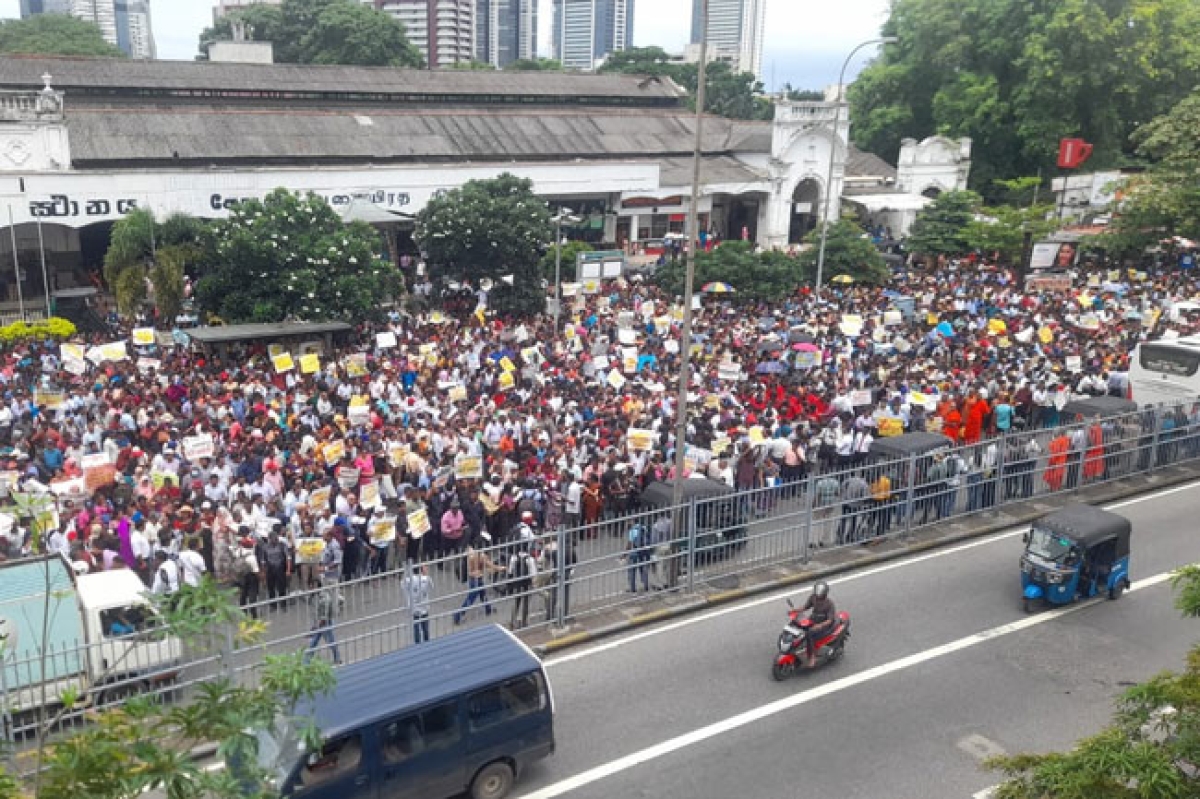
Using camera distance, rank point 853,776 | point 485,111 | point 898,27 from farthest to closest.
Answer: point 898,27
point 485,111
point 853,776

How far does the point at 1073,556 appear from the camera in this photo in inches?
538

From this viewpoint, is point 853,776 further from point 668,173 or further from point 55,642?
point 668,173

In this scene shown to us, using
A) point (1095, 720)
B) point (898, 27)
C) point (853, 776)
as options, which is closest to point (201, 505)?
point (853, 776)

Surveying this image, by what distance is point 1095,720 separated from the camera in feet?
37.3

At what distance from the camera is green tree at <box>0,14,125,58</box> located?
77500 mm

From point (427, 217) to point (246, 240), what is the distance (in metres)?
7.10

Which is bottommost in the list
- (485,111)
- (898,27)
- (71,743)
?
(71,743)

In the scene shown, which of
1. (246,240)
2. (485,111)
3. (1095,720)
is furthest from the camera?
(485,111)

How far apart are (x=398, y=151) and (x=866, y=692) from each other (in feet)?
100

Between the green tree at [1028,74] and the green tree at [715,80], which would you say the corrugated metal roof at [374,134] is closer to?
the green tree at [1028,74]

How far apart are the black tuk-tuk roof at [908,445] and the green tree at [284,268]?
1310 cm

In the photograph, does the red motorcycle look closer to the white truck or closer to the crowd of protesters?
the crowd of protesters

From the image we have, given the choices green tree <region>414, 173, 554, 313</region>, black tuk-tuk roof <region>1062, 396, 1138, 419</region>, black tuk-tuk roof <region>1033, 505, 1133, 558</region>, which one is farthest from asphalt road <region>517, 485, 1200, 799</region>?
green tree <region>414, 173, 554, 313</region>

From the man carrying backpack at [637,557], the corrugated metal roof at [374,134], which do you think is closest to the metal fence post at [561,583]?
the man carrying backpack at [637,557]
